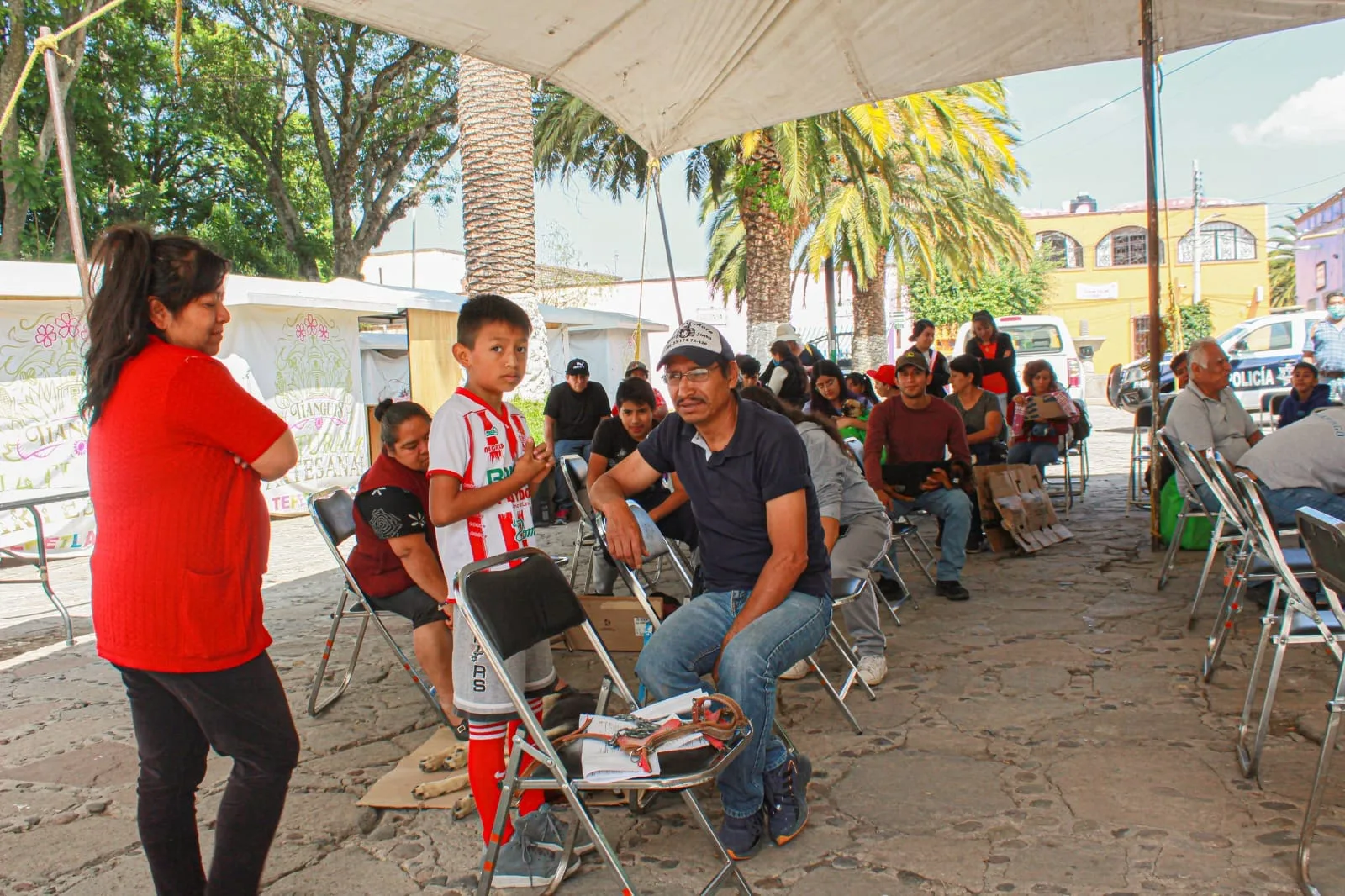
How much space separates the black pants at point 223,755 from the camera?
223 centimetres

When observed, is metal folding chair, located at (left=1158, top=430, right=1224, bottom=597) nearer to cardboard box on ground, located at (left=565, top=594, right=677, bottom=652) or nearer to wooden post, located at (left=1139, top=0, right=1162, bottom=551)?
wooden post, located at (left=1139, top=0, right=1162, bottom=551)

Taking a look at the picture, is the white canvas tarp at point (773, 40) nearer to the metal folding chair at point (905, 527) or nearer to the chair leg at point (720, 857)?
the metal folding chair at point (905, 527)

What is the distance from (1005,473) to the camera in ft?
24.0

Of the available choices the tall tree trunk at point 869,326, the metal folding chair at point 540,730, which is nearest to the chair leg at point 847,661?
the metal folding chair at point 540,730

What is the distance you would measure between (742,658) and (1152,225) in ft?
16.6

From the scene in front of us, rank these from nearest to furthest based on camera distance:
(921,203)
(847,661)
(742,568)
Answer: (742,568), (847,661), (921,203)

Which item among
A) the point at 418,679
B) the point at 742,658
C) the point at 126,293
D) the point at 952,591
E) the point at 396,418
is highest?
the point at 126,293

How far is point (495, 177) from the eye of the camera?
40.2 feet

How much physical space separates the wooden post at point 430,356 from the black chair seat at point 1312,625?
10.6 m

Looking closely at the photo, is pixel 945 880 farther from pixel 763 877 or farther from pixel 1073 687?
pixel 1073 687

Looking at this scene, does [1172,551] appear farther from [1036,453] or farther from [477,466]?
[477,466]

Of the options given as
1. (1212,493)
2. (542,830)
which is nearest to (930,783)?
(542,830)

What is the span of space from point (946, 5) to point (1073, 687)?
3.37 m

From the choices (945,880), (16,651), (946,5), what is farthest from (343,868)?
(946,5)
